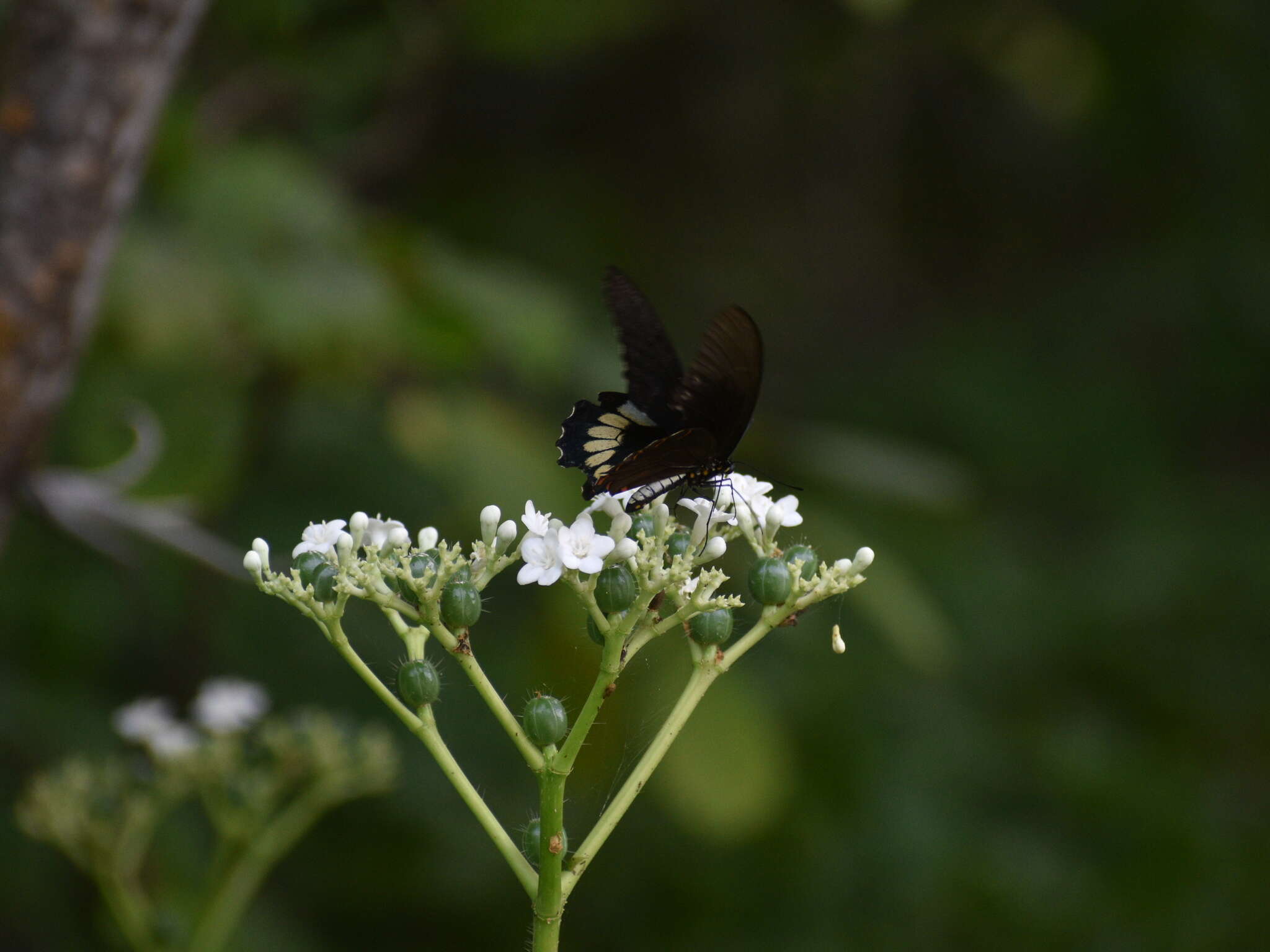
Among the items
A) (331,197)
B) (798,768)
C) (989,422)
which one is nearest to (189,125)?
(331,197)

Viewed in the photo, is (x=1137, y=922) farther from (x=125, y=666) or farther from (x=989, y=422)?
(x=125, y=666)

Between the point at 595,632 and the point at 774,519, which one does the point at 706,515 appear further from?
the point at 595,632

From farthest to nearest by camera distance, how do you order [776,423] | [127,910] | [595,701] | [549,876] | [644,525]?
[776,423], [127,910], [644,525], [595,701], [549,876]

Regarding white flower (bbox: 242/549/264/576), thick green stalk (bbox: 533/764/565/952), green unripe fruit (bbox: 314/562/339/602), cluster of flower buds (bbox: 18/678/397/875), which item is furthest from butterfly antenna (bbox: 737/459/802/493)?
cluster of flower buds (bbox: 18/678/397/875)

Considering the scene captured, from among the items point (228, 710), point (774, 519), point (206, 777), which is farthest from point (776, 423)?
point (774, 519)

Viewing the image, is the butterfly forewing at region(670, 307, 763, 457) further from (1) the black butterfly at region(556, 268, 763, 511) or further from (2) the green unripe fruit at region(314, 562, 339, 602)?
(2) the green unripe fruit at region(314, 562, 339, 602)

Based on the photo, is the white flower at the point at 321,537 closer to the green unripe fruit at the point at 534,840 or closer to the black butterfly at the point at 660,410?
the black butterfly at the point at 660,410
